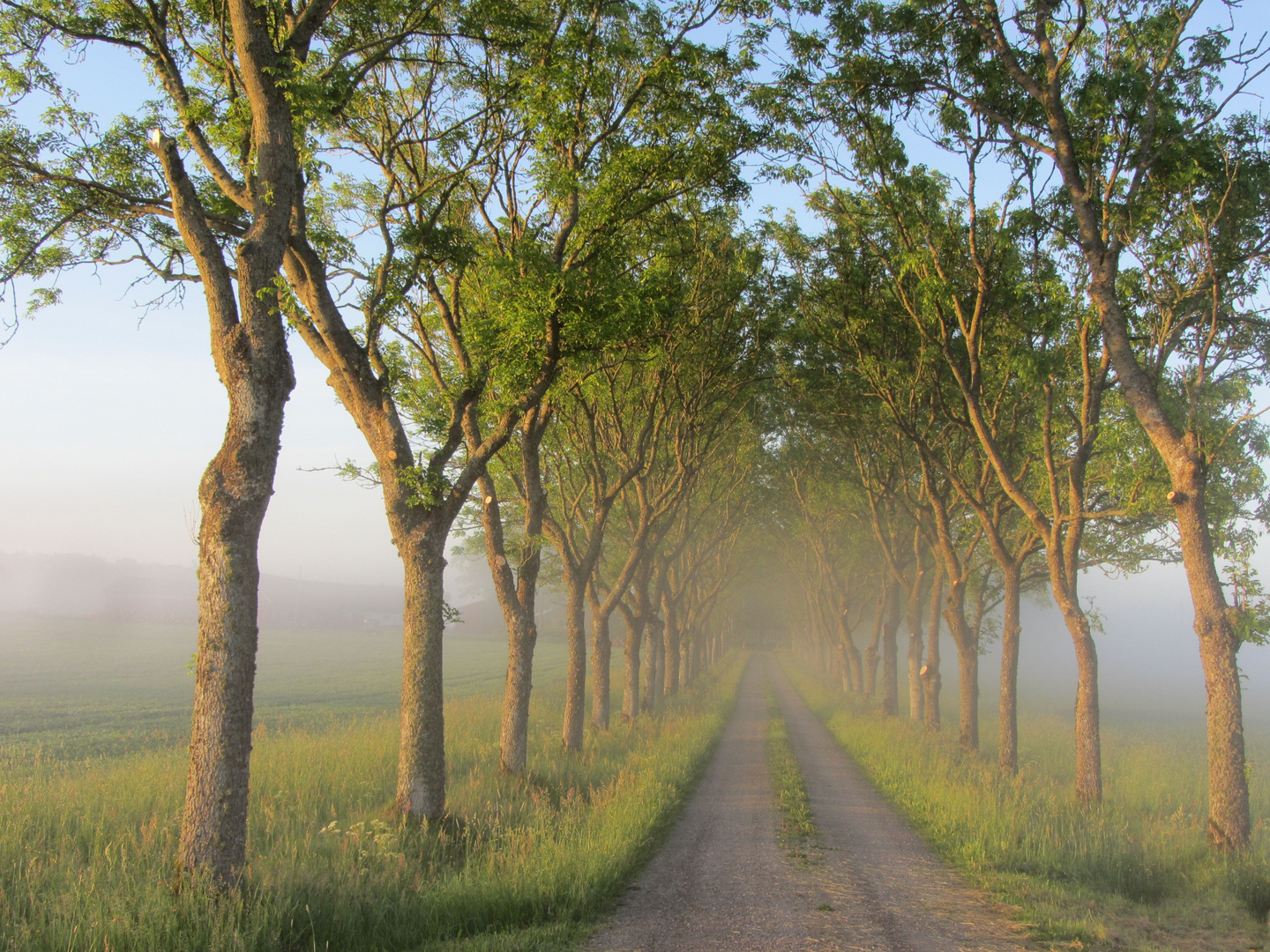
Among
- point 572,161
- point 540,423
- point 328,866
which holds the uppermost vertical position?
point 572,161

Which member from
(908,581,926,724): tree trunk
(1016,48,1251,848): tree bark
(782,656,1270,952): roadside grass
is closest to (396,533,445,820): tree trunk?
(782,656,1270,952): roadside grass

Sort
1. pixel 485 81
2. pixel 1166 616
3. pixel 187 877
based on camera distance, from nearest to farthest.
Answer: pixel 187 877
pixel 485 81
pixel 1166 616

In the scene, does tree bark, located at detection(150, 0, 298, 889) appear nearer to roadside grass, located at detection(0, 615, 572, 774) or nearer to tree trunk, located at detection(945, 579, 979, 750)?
roadside grass, located at detection(0, 615, 572, 774)

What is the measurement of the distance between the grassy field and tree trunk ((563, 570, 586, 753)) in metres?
0.49

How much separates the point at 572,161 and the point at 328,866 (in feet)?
33.3

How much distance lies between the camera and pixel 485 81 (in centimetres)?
1054

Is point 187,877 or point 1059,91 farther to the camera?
point 1059,91

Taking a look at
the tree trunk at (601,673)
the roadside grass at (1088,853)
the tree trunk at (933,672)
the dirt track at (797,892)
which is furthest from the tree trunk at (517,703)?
the tree trunk at (933,672)

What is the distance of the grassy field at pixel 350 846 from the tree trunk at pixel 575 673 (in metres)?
0.49

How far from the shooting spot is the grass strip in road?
30.3 ft

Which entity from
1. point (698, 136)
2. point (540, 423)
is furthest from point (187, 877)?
point (698, 136)

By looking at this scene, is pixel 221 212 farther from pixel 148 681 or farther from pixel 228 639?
pixel 148 681

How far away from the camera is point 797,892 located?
→ 7449 mm

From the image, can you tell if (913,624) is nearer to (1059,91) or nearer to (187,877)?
(1059,91)
